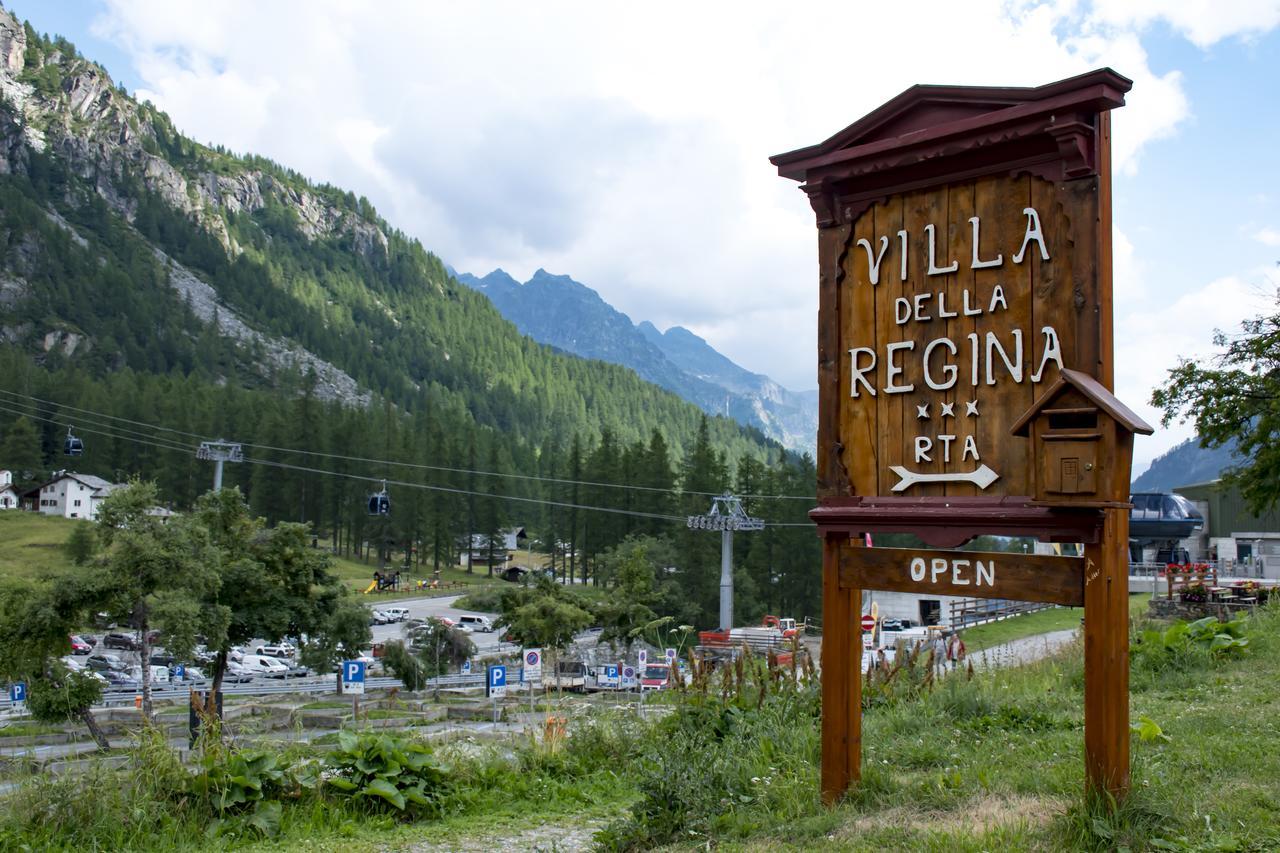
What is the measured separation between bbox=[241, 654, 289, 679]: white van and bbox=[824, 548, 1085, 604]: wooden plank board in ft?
131

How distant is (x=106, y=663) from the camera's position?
38.9 meters

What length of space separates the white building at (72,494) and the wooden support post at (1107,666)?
8516cm

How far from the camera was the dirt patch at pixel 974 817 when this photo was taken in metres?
4.64

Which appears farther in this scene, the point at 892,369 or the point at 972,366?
the point at 892,369

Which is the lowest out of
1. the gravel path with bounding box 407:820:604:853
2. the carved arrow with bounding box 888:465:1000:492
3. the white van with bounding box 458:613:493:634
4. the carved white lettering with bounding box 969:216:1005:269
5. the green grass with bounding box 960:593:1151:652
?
the white van with bounding box 458:613:493:634

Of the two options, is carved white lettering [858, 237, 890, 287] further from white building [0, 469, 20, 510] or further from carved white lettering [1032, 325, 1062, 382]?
white building [0, 469, 20, 510]

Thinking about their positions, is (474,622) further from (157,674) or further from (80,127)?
(80,127)

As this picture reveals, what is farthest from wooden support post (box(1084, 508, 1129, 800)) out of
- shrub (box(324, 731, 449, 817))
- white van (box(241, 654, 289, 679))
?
white van (box(241, 654, 289, 679))

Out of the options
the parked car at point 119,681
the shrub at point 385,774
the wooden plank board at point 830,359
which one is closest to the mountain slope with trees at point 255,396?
the parked car at point 119,681

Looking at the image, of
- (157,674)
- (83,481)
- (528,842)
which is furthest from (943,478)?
(83,481)

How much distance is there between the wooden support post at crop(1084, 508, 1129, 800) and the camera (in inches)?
180

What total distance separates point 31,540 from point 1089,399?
76.8 meters

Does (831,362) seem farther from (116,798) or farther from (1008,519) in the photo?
(116,798)

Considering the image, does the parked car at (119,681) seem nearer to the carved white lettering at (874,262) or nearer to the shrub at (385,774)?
the shrub at (385,774)
